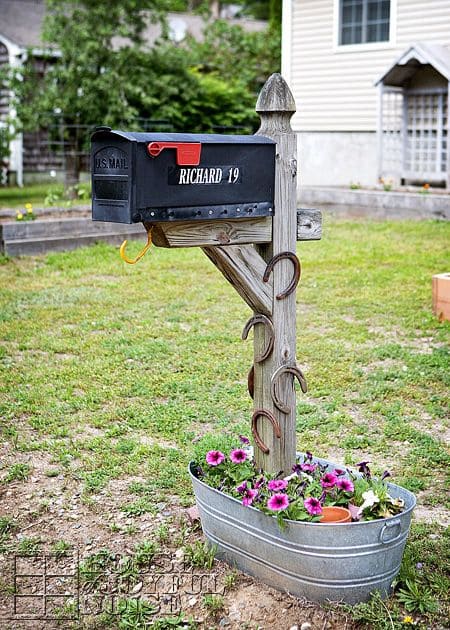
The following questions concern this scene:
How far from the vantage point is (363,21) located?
15.8 meters

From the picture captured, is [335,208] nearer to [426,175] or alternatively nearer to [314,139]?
[426,175]

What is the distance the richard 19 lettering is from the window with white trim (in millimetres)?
13581

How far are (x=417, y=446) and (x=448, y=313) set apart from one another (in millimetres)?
2628

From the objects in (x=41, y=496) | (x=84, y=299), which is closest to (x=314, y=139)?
(x=84, y=299)

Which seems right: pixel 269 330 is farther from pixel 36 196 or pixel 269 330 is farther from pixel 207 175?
pixel 36 196

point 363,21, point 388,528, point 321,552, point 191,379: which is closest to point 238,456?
point 321,552

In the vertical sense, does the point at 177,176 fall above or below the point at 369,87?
below

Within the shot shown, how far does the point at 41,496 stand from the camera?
3869 mm

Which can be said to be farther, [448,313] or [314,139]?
[314,139]

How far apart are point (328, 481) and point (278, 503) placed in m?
0.33

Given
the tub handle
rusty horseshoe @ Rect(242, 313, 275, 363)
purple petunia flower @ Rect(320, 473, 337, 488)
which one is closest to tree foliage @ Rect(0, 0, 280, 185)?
rusty horseshoe @ Rect(242, 313, 275, 363)

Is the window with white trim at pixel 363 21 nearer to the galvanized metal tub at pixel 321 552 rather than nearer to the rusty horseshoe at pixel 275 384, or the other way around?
the rusty horseshoe at pixel 275 384

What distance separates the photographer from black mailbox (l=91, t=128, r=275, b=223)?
268 cm

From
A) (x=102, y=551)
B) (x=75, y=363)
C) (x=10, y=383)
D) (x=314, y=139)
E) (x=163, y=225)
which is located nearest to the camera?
(x=163, y=225)
